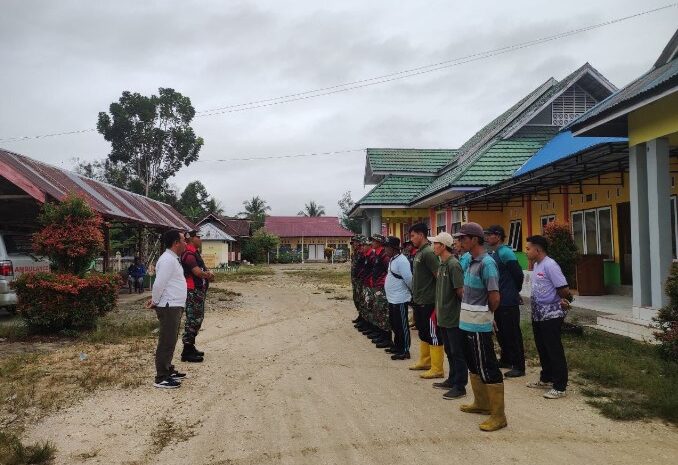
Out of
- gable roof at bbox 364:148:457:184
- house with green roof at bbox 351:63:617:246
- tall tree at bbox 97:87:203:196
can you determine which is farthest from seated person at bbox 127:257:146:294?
tall tree at bbox 97:87:203:196

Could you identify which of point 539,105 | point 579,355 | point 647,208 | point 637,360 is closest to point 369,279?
point 579,355

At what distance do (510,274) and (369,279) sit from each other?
111 inches

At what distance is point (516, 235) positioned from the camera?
16.9 meters

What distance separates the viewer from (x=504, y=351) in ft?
21.0

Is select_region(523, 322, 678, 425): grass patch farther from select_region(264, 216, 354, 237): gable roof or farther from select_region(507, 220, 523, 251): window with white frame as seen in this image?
select_region(264, 216, 354, 237): gable roof

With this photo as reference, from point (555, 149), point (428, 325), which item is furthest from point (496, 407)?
point (555, 149)

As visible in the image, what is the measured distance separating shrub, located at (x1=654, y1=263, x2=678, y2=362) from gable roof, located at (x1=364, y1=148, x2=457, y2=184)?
1715 cm

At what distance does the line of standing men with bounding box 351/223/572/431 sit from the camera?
4.53 m

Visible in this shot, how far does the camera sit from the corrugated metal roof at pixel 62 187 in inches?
424

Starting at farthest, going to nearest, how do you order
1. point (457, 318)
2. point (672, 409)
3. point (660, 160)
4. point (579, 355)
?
point (660, 160)
point (579, 355)
point (457, 318)
point (672, 409)

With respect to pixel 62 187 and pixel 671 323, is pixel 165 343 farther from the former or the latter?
pixel 62 187

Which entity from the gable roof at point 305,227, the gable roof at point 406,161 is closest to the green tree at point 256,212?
the gable roof at point 305,227

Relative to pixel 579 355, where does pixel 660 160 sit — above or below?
above

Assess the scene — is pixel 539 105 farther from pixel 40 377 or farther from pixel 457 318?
pixel 40 377
